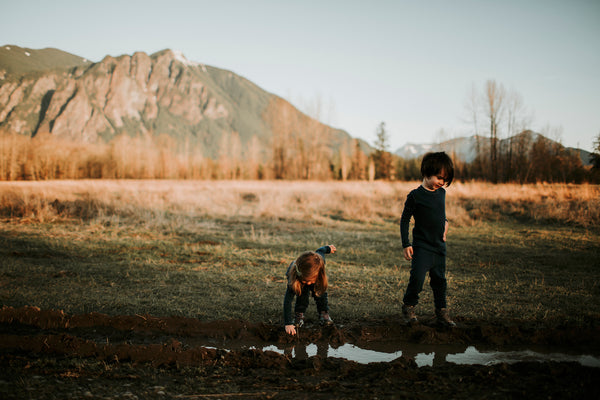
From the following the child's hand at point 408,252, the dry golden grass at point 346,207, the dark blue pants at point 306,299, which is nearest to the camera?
the child's hand at point 408,252

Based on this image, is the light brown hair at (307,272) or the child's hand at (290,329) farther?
the child's hand at (290,329)

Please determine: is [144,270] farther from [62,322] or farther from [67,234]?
[67,234]

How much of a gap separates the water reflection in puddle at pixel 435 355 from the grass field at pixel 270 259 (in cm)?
71

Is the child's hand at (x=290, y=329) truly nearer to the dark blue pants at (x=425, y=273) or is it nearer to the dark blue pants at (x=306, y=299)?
the dark blue pants at (x=306, y=299)

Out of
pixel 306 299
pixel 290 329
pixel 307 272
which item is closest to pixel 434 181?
pixel 307 272

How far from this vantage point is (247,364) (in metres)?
3.09

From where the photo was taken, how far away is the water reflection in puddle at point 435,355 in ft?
10.7

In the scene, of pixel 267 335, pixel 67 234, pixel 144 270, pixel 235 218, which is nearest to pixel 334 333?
pixel 267 335

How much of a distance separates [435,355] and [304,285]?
149 cm

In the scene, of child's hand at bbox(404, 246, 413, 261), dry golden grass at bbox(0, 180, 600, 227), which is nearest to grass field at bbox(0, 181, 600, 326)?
dry golden grass at bbox(0, 180, 600, 227)

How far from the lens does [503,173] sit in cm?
3269

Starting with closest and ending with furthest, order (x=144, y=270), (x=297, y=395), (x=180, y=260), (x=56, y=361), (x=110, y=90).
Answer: (x=297, y=395) → (x=56, y=361) → (x=144, y=270) → (x=180, y=260) → (x=110, y=90)

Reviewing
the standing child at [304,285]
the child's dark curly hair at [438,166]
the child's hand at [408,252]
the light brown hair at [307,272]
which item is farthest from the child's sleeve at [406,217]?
the light brown hair at [307,272]

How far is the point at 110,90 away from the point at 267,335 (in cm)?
22025
